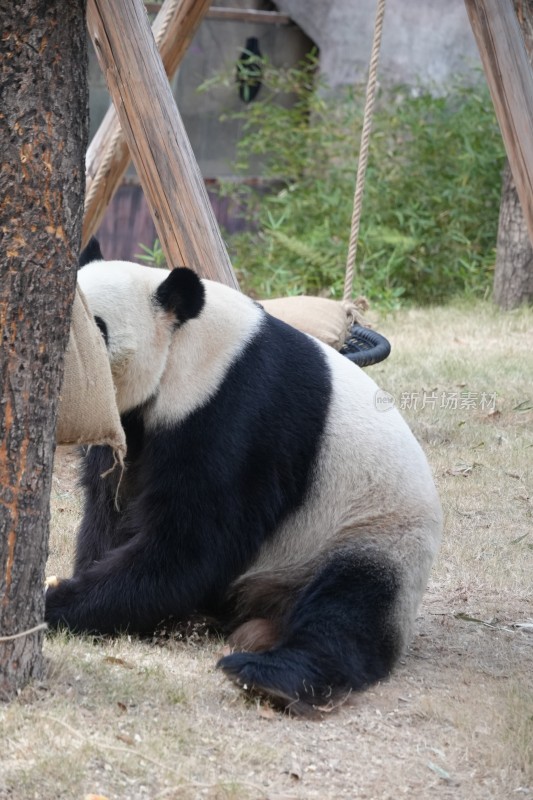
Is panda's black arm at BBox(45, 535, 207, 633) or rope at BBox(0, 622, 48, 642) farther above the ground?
rope at BBox(0, 622, 48, 642)

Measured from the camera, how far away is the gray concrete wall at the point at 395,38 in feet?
34.1

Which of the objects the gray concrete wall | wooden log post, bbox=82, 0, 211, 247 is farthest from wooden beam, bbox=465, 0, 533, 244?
the gray concrete wall

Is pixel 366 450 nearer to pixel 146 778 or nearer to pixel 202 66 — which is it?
pixel 146 778

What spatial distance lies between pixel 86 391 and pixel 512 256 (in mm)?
6951


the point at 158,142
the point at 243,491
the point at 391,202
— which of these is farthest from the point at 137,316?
the point at 391,202

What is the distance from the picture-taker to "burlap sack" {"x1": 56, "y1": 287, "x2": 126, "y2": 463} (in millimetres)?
2785

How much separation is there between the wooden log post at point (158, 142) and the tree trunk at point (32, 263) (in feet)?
6.68

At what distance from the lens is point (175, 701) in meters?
2.70

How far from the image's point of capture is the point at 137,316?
10.6 ft

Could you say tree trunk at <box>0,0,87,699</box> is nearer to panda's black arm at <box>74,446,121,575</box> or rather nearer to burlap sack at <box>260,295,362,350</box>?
panda's black arm at <box>74,446,121,575</box>

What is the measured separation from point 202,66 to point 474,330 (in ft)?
13.3

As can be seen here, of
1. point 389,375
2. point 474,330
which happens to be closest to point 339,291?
point 474,330
